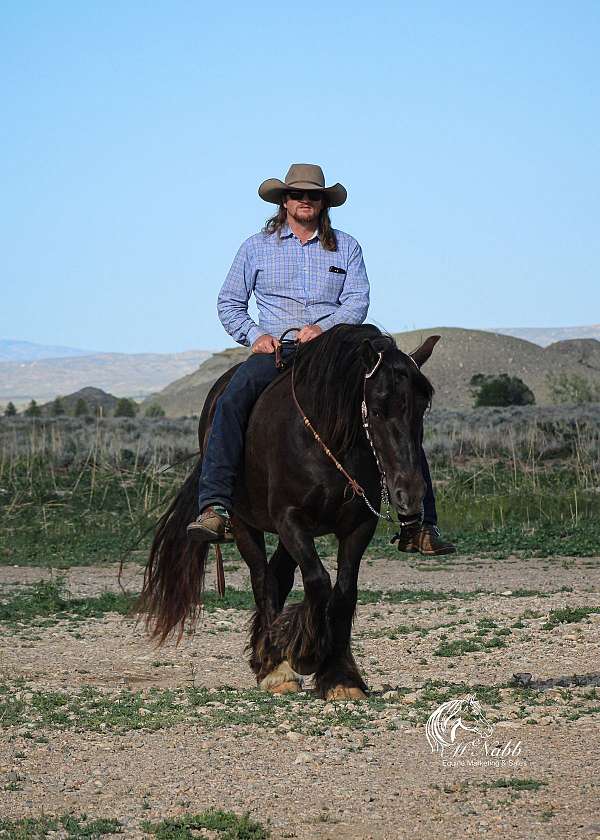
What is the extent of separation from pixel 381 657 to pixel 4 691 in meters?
2.42

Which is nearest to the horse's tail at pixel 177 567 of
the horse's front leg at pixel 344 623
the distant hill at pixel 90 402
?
the horse's front leg at pixel 344 623

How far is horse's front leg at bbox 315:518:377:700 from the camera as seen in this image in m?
6.98

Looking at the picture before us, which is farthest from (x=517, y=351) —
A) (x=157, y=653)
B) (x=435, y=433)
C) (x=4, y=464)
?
(x=157, y=653)

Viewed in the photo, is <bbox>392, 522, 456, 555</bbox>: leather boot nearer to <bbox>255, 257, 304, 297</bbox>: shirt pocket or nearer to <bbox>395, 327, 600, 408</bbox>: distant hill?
<bbox>255, 257, 304, 297</bbox>: shirt pocket

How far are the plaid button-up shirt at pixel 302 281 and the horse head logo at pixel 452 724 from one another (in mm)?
2284

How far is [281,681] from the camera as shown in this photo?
7.47m

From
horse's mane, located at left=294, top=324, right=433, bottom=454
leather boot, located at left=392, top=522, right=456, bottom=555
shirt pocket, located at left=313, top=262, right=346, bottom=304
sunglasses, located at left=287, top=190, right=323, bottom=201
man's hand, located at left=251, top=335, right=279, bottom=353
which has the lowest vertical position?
leather boot, located at left=392, top=522, right=456, bottom=555

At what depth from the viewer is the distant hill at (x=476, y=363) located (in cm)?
5587

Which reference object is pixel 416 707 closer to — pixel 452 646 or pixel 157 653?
pixel 452 646

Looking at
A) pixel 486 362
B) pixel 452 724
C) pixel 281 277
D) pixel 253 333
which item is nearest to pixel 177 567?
pixel 253 333

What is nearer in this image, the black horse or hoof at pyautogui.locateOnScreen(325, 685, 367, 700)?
the black horse

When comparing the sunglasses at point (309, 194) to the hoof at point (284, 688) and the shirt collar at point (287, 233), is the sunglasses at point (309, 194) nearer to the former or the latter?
the shirt collar at point (287, 233)

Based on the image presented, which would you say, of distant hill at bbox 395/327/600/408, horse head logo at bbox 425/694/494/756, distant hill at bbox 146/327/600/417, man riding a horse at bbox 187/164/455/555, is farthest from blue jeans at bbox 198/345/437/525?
distant hill at bbox 395/327/600/408

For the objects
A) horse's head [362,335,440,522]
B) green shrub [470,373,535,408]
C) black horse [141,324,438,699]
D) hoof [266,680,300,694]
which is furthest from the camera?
green shrub [470,373,535,408]
